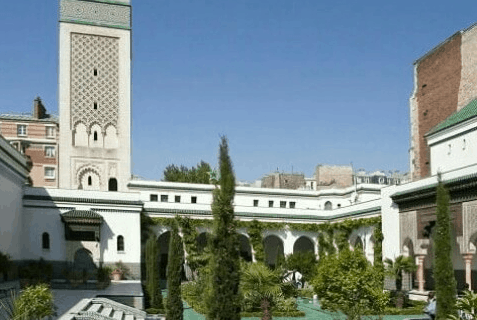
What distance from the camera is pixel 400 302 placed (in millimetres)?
23844

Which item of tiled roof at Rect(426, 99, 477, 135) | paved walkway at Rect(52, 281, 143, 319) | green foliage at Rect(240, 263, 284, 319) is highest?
tiled roof at Rect(426, 99, 477, 135)

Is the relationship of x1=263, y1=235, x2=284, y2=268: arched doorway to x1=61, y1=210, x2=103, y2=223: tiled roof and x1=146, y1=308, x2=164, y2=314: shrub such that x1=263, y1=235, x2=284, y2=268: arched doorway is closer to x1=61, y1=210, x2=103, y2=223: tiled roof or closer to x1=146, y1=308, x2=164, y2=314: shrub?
x1=61, y1=210, x2=103, y2=223: tiled roof

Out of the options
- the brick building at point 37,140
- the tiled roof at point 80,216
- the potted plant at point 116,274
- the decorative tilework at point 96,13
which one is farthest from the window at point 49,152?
the potted plant at point 116,274

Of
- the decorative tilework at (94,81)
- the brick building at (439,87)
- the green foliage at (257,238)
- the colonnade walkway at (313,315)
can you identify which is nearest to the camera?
the colonnade walkway at (313,315)

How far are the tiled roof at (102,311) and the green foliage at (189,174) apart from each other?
3751cm

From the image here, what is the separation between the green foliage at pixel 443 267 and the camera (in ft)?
52.6

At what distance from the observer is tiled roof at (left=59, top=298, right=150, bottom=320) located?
18.0m

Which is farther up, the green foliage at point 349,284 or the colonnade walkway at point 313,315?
the green foliage at point 349,284

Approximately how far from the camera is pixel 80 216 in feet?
111

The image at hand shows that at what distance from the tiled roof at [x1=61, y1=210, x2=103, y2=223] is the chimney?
59.7ft

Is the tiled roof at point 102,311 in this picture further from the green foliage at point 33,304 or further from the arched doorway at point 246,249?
the arched doorway at point 246,249

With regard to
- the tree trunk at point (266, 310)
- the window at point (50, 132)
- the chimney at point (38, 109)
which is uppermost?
the chimney at point (38, 109)

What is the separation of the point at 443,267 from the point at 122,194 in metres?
22.6

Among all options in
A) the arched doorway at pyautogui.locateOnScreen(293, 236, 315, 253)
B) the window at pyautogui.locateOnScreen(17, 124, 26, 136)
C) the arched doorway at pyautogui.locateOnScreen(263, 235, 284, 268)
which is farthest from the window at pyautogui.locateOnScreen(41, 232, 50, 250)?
the arched doorway at pyautogui.locateOnScreen(293, 236, 315, 253)
